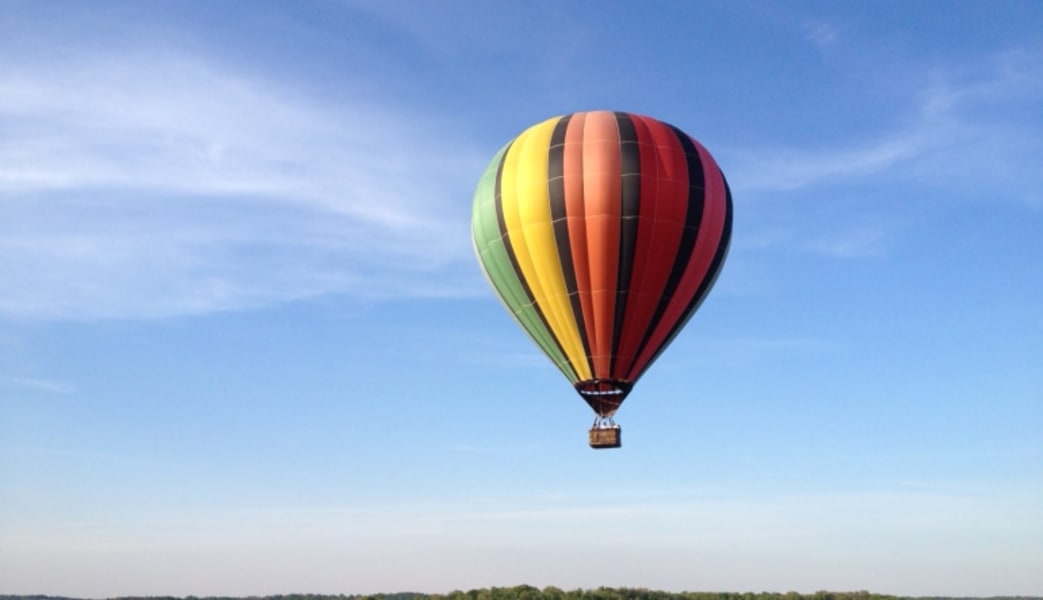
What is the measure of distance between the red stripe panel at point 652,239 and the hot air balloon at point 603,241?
36 mm

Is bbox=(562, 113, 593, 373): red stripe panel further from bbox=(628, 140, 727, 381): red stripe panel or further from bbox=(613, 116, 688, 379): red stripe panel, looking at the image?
bbox=(628, 140, 727, 381): red stripe panel

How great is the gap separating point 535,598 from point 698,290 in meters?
115

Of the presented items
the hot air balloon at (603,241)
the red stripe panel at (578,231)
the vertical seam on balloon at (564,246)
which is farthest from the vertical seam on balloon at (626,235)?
the vertical seam on balloon at (564,246)

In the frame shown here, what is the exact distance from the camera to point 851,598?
157 meters

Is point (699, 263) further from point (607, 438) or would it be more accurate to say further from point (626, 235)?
point (607, 438)

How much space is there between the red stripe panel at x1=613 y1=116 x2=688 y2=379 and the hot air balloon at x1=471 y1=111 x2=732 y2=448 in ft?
0.12

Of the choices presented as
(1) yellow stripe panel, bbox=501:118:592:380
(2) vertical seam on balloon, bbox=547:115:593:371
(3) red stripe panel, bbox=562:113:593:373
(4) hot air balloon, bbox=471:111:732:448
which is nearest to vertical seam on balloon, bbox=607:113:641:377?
(4) hot air balloon, bbox=471:111:732:448

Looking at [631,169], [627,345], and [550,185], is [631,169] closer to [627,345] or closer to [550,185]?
[550,185]

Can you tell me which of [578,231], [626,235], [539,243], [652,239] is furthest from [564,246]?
[652,239]

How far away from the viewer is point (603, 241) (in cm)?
3678

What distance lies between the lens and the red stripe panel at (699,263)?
3812 cm

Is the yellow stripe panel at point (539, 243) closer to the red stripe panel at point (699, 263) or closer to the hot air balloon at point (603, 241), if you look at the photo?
the hot air balloon at point (603, 241)

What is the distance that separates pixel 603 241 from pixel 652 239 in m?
1.80

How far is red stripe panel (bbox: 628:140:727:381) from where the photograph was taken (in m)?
38.1
